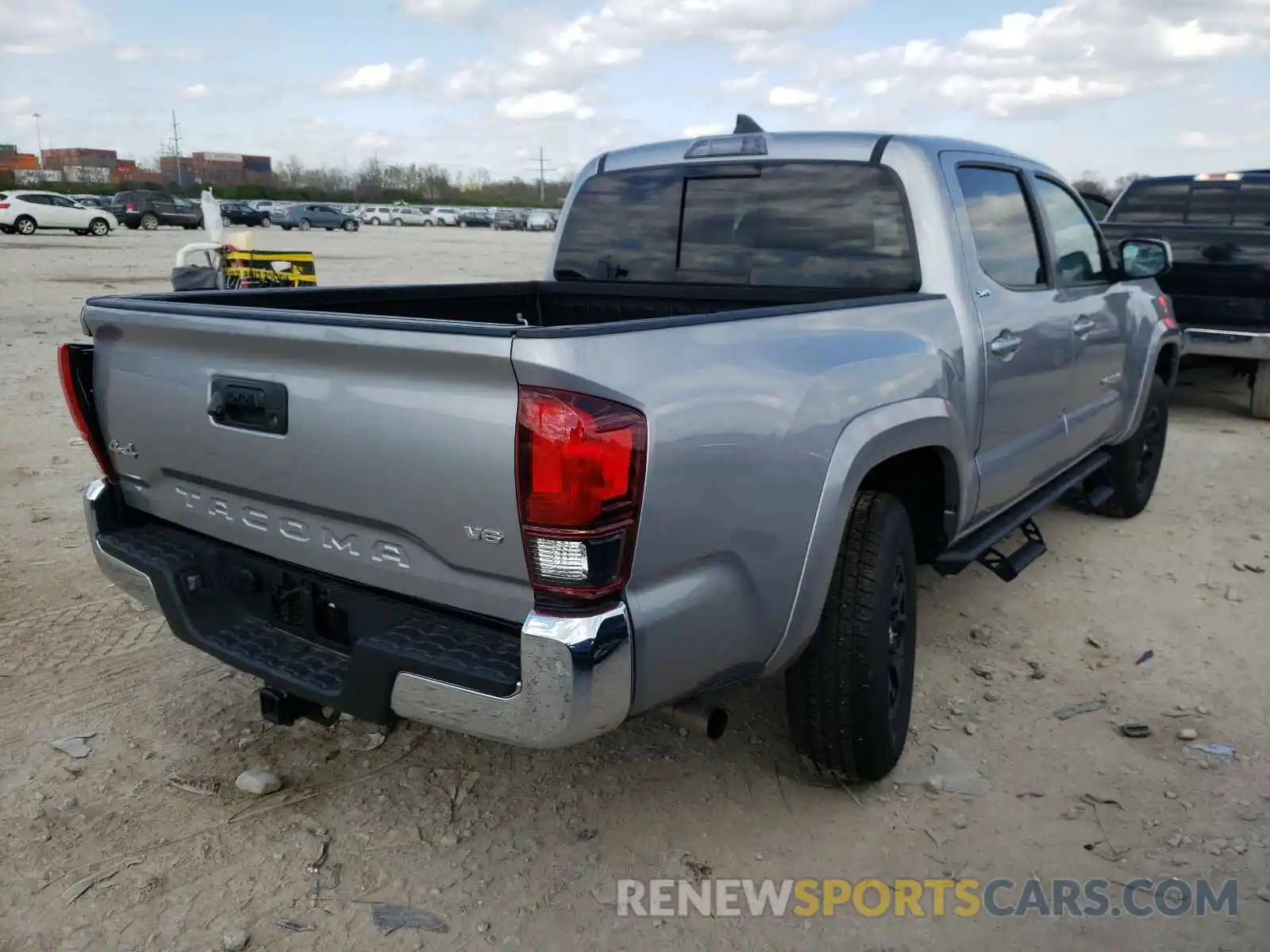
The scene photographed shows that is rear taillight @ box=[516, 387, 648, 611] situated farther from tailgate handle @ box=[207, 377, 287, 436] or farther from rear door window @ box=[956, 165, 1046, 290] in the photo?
rear door window @ box=[956, 165, 1046, 290]

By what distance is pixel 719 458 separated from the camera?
2.25m

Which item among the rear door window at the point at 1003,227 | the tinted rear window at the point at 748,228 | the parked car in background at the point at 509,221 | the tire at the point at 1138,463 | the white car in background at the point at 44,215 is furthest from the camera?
the parked car in background at the point at 509,221

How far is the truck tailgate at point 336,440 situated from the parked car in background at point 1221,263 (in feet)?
24.6

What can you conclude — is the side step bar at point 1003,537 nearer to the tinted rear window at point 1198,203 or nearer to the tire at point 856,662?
the tire at point 856,662

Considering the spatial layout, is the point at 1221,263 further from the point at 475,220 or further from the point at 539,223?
the point at 475,220

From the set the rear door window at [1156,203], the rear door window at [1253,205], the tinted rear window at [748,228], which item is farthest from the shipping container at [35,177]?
the tinted rear window at [748,228]

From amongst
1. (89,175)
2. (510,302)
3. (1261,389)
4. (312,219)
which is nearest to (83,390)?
(510,302)

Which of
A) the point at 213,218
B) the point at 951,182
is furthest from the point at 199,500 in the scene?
the point at 213,218

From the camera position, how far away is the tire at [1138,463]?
18.2 ft

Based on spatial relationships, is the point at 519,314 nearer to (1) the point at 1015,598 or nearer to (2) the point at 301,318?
(2) the point at 301,318

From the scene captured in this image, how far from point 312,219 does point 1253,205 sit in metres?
46.2

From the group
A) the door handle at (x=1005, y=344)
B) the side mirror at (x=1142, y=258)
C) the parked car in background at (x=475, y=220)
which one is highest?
the side mirror at (x=1142, y=258)

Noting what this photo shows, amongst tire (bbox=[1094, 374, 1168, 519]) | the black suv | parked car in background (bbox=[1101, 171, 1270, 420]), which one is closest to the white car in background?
the black suv

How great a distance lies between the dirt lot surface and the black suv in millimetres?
40363
